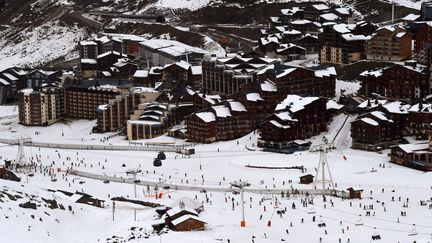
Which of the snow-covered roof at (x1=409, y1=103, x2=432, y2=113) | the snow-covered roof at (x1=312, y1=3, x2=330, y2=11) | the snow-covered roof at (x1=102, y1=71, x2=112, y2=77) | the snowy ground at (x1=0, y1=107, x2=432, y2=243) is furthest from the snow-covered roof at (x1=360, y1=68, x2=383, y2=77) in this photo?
the snow-covered roof at (x1=102, y1=71, x2=112, y2=77)

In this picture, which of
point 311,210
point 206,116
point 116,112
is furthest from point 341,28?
point 311,210

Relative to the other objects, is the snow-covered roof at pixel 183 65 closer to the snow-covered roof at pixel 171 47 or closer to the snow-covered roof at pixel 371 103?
the snow-covered roof at pixel 171 47

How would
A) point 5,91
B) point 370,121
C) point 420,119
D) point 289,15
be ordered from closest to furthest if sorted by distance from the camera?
point 370,121 < point 420,119 < point 5,91 < point 289,15

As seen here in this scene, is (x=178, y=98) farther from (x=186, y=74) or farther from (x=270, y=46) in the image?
(x=270, y=46)

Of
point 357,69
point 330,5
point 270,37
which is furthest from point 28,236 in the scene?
point 330,5

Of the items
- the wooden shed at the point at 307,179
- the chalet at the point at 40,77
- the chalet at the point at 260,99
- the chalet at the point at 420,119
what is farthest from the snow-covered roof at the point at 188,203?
the chalet at the point at 40,77

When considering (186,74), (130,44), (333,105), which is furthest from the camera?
(130,44)
